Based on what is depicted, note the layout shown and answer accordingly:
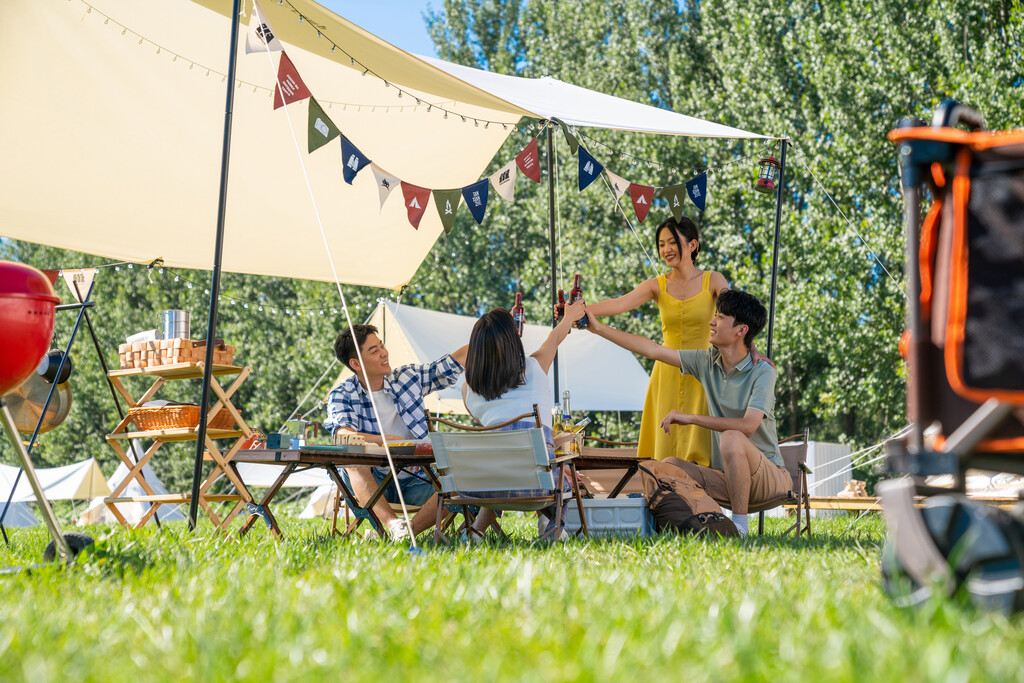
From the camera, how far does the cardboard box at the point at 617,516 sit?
3.73m

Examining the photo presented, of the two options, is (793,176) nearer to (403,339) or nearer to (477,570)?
(403,339)

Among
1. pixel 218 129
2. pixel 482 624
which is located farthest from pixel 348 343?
pixel 482 624

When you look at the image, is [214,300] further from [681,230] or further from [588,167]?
[588,167]

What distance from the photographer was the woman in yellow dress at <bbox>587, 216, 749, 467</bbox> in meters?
4.27

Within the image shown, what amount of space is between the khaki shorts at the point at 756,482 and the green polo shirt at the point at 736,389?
0.39 feet

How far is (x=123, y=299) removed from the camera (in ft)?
68.9

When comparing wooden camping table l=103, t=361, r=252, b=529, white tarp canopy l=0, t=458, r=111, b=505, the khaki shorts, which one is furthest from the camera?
white tarp canopy l=0, t=458, r=111, b=505

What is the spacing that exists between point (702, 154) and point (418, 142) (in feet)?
37.5

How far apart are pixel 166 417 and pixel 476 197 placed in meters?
2.18

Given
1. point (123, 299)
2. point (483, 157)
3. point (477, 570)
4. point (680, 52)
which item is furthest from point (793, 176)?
point (123, 299)

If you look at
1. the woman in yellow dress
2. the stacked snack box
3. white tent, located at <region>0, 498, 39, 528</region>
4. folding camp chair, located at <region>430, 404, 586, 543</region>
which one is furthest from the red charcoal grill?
white tent, located at <region>0, 498, 39, 528</region>

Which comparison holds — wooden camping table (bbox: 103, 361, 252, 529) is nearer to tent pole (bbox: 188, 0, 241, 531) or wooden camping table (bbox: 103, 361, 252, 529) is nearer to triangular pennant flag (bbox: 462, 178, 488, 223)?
tent pole (bbox: 188, 0, 241, 531)

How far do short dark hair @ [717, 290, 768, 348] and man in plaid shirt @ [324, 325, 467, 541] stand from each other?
1.29m

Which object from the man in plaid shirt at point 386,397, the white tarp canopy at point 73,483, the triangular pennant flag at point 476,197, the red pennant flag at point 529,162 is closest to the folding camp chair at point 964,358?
the man in plaid shirt at point 386,397
